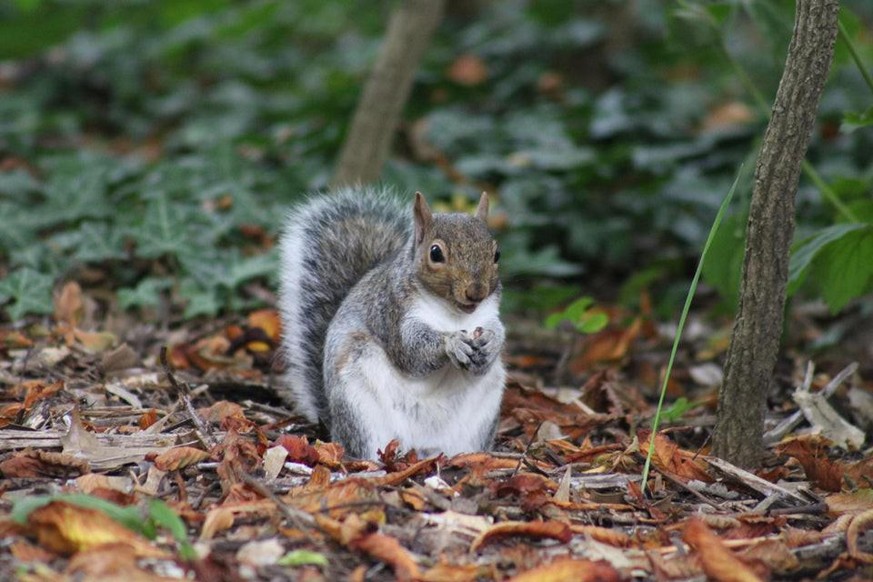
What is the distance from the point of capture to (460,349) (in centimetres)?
308

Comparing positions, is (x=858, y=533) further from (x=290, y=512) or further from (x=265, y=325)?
(x=265, y=325)

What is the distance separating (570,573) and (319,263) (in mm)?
1771

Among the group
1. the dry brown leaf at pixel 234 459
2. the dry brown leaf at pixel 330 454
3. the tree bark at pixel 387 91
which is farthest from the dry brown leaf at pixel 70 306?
the dry brown leaf at pixel 330 454

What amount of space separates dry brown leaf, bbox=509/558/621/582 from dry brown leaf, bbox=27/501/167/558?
0.79 meters

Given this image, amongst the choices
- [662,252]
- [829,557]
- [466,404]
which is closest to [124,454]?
[466,404]

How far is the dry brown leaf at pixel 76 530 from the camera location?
7.43 ft

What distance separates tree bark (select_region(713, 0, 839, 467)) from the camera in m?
2.87

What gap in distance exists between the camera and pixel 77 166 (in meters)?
5.83

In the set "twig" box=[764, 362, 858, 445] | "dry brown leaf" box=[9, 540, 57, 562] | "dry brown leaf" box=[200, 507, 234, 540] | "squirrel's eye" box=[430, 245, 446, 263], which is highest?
"squirrel's eye" box=[430, 245, 446, 263]

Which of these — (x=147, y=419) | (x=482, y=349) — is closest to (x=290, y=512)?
(x=482, y=349)

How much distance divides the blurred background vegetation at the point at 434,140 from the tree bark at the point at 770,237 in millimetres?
329

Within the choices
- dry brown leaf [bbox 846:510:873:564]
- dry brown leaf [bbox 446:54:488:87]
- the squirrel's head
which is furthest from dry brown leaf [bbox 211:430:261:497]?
dry brown leaf [bbox 446:54:488:87]

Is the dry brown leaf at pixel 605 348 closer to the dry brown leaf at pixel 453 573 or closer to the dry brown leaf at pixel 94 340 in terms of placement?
the dry brown leaf at pixel 94 340

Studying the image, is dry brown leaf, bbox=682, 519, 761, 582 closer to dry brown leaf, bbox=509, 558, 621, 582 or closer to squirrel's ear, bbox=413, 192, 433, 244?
dry brown leaf, bbox=509, 558, 621, 582
